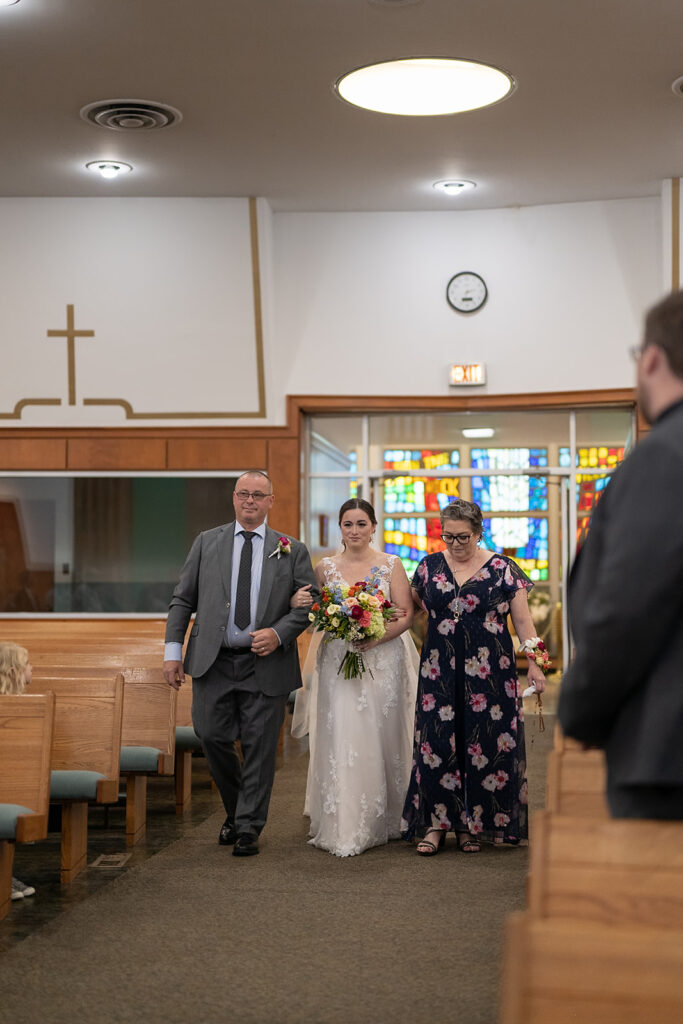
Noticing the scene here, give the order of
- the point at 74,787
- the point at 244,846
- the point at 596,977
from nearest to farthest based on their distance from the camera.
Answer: the point at 596,977, the point at 74,787, the point at 244,846

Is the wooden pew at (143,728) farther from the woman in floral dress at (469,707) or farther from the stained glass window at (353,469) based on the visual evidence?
the stained glass window at (353,469)

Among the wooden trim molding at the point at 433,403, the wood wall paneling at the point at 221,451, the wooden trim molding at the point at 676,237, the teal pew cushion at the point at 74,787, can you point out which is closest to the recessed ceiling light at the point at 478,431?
the wooden trim molding at the point at 433,403

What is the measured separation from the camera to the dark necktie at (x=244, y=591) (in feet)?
20.0

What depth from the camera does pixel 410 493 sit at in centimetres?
1169

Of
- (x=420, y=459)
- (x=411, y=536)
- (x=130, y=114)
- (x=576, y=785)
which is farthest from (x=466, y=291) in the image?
(x=576, y=785)

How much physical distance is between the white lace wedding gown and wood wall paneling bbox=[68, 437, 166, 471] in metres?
4.80

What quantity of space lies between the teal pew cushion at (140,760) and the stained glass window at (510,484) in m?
5.85

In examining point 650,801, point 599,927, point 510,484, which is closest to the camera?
point 599,927

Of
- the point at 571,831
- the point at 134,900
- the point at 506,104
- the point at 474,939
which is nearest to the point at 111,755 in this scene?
the point at 134,900

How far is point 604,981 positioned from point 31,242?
9.97 m

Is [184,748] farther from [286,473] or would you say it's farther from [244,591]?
[286,473]

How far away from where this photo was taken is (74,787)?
5.39 meters

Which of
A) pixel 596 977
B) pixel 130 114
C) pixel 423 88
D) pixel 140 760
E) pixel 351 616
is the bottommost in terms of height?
pixel 140 760

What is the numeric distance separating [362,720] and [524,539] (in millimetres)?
5829
